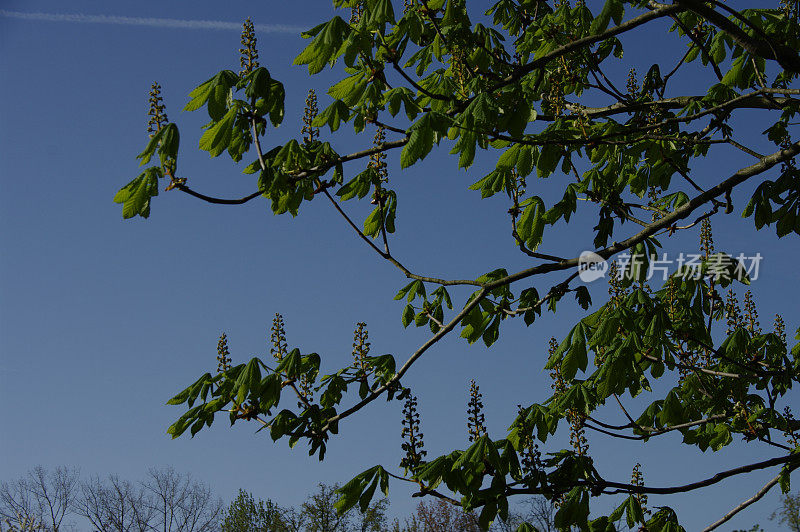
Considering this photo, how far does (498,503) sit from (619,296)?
2.04m

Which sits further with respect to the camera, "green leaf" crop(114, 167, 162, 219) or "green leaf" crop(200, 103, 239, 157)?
"green leaf" crop(200, 103, 239, 157)

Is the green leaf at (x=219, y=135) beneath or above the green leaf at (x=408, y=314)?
above

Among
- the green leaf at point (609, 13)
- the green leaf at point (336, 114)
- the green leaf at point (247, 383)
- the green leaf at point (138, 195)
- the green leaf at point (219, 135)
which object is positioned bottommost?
the green leaf at point (247, 383)

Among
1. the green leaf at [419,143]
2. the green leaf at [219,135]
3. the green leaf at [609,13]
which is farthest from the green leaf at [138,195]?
the green leaf at [609,13]

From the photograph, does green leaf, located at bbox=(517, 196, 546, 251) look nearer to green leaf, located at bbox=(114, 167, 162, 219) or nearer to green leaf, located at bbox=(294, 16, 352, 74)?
green leaf, located at bbox=(294, 16, 352, 74)

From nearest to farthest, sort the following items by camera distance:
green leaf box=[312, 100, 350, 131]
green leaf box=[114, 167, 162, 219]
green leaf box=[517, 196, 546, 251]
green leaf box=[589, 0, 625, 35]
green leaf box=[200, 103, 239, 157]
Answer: green leaf box=[114, 167, 162, 219] → green leaf box=[200, 103, 239, 157] → green leaf box=[312, 100, 350, 131] → green leaf box=[589, 0, 625, 35] → green leaf box=[517, 196, 546, 251]

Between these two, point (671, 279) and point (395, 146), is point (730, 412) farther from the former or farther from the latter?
point (395, 146)

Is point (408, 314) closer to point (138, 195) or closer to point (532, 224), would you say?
point (532, 224)

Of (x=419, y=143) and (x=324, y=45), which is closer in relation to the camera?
(x=419, y=143)

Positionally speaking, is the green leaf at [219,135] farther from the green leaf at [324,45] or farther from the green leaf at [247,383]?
the green leaf at [247,383]

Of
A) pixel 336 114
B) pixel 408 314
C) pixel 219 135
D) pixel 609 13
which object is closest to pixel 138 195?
pixel 219 135

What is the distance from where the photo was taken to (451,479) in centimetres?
420

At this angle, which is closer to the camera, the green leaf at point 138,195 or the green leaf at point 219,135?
the green leaf at point 138,195

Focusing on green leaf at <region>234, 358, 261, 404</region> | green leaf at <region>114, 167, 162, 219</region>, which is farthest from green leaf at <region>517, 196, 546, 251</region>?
green leaf at <region>114, 167, 162, 219</region>
